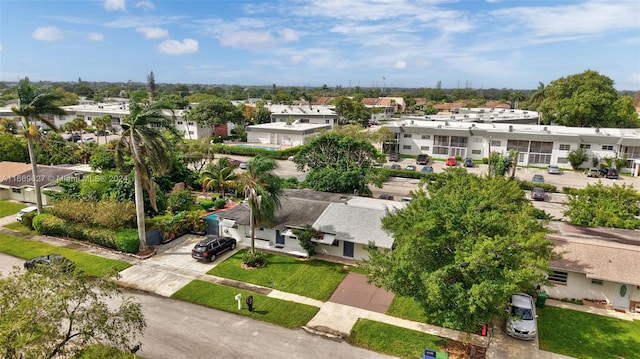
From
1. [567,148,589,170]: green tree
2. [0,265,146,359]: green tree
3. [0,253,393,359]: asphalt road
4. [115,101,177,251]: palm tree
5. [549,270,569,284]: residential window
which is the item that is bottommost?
[0,253,393,359]: asphalt road

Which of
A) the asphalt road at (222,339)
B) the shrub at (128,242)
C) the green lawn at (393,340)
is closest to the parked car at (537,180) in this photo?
the green lawn at (393,340)

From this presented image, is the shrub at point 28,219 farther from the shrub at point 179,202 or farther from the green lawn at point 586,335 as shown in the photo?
the green lawn at point 586,335

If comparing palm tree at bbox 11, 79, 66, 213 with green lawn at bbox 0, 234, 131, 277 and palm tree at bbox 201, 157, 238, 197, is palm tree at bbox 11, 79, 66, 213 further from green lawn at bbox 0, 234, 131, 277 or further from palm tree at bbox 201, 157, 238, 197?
palm tree at bbox 201, 157, 238, 197

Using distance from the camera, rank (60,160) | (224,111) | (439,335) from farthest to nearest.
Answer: (224,111)
(60,160)
(439,335)

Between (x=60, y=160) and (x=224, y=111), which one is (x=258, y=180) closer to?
(x=60, y=160)

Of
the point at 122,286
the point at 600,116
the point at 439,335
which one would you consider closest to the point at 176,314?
the point at 122,286

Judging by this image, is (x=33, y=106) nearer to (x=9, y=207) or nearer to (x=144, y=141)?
(x=144, y=141)

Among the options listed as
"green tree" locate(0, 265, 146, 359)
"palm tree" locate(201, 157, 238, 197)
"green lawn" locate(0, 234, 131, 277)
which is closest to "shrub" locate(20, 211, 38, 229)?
"green lawn" locate(0, 234, 131, 277)
